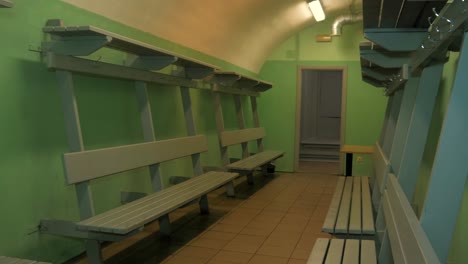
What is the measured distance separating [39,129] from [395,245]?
2578 mm

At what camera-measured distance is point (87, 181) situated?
2895mm

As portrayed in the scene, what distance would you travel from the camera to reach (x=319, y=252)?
2.46m

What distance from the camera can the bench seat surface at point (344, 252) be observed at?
2314 millimetres

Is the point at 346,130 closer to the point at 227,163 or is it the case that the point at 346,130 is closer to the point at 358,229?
the point at 227,163

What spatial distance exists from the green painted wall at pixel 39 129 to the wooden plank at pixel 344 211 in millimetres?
2168

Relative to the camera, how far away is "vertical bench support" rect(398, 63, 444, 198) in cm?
236

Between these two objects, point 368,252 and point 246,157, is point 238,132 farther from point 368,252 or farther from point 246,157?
point 368,252

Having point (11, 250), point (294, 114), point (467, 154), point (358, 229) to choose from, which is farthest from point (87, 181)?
point (294, 114)

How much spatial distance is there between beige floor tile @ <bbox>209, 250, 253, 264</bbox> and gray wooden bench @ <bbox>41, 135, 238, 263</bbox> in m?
0.58

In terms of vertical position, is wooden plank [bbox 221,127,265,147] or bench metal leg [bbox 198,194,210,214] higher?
wooden plank [bbox 221,127,265,147]

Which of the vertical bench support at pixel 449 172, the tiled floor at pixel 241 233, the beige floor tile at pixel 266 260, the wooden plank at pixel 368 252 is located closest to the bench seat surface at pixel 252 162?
the tiled floor at pixel 241 233

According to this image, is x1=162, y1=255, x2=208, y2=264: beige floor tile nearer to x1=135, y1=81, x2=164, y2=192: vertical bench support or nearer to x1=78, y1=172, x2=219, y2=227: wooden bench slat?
x1=78, y1=172, x2=219, y2=227: wooden bench slat

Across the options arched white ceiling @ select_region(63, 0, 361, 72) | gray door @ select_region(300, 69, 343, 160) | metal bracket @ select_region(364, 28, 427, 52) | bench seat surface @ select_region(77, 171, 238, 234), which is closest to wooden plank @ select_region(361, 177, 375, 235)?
metal bracket @ select_region(364, 28, 427, 52)

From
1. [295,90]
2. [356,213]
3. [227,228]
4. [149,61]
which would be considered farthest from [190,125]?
[295,90]
